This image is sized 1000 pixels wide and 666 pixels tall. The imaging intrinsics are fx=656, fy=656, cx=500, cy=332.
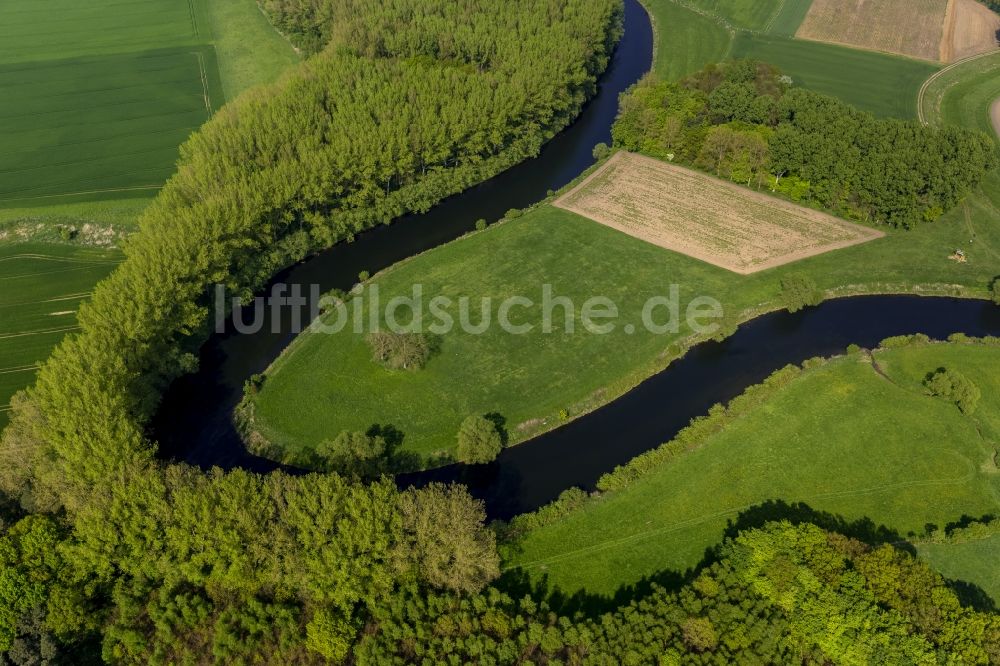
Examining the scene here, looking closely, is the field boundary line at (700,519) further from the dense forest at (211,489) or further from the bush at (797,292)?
the bush at (797,292)

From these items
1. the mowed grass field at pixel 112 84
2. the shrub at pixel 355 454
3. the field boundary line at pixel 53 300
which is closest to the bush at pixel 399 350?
the shrub at pixel 355 454

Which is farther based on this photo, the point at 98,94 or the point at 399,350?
the point at 98,94

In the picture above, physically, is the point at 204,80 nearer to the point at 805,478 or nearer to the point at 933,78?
the point at 805,478

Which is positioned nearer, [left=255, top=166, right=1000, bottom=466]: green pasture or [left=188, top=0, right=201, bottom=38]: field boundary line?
[left=255, top=166, right=1000, bottom=466]: green pasture

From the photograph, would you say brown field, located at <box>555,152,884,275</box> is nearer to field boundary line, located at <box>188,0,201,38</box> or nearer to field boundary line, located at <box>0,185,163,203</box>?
field boundary line, located at <box>0,185,163,203</box>

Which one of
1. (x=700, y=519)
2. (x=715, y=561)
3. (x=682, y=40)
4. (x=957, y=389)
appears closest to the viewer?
(x=715, y=561)

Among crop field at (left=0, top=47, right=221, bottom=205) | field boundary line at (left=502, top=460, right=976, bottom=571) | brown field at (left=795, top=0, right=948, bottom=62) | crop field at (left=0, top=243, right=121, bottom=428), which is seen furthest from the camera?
brown field at (left=795, top=0, right=948, bottom=62)

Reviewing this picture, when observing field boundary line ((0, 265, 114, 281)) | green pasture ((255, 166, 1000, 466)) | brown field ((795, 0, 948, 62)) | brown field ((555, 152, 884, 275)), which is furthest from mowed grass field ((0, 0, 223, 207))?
brown field ((795, 0, 948, 62))

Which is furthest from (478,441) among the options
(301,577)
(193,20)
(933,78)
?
(193,20)
